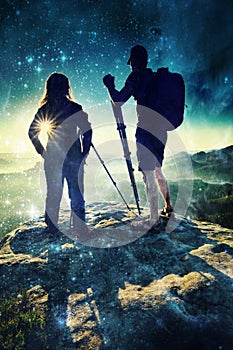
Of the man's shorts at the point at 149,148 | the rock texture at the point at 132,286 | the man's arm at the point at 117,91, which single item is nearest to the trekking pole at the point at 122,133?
the man's arm at the point at 117,91

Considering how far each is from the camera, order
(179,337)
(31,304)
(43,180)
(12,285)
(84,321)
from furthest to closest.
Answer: (43,180), (12,285), (31,304), (84,321), (179,337)

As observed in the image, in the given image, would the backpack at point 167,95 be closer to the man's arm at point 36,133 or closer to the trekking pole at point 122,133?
the trekking pole at point 122,133

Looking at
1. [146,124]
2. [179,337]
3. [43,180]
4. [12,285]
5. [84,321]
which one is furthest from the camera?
[43,180]

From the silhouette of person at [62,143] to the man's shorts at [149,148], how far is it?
116 centimetres

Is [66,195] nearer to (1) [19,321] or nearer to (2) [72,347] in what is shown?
→ (1) [19,321]

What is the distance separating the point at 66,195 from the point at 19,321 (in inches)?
118

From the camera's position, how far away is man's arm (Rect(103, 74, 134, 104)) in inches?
182

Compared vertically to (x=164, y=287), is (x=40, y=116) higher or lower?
higher

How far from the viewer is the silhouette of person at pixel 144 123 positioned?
15.1 feet

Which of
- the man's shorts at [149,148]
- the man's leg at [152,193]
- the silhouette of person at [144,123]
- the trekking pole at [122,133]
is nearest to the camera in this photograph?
the silhouette of person at [144,123]

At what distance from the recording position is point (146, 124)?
479 cm

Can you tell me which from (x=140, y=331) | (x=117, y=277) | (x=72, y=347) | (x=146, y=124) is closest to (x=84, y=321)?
(x=72, y=347)

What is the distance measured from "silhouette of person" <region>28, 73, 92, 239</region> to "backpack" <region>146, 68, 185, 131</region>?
1540 mm

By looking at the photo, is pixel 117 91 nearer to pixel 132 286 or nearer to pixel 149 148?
pixel 149 148
